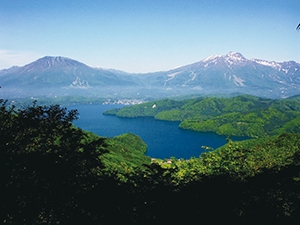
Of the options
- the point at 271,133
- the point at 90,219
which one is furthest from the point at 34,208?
the point at 271,133

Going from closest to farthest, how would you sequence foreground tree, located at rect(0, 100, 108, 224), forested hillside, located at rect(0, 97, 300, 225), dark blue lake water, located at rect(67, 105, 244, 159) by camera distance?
foreground tree, located at rect(0, 100, 108, 224), forested hillside, located at rect(0, 97, 300, 225), dark blue lake water, located at rect(67, 105, 244, 159)

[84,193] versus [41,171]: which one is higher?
[41,171]

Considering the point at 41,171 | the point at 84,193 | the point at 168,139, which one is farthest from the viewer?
the point at 168,139

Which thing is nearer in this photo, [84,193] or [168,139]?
[84,193]

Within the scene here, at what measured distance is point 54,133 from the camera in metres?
18.7

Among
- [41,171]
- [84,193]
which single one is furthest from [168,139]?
[41,171]

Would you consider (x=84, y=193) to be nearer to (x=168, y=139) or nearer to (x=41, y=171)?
(x=41, y=171)

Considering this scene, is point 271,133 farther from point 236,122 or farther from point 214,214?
point 214,214

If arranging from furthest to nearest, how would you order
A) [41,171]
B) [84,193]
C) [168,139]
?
[168,139]
[84,193]
[41,171]

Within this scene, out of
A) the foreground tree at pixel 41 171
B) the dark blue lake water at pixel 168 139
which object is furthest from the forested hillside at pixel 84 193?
the dark blue lake water at pixel 168 139

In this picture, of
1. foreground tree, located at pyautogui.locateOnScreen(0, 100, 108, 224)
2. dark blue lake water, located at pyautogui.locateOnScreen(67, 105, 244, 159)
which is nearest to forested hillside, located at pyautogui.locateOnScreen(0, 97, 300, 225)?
foreground tree, located at pyautogui.locateOnScreen(0, 100, 108, 224)

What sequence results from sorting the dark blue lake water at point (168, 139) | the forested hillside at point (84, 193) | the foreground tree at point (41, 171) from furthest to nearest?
the dark blue lake water at point (168, 139), the forested hillside at point (84, 193), the foreground tree at point (41, 171)

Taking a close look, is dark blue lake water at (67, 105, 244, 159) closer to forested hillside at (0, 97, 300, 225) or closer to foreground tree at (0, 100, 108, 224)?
forested hillside at (0, 97, 300, 225)

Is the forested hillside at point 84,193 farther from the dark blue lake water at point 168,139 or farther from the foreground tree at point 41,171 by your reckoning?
the dark blue lake water at point 168,139
